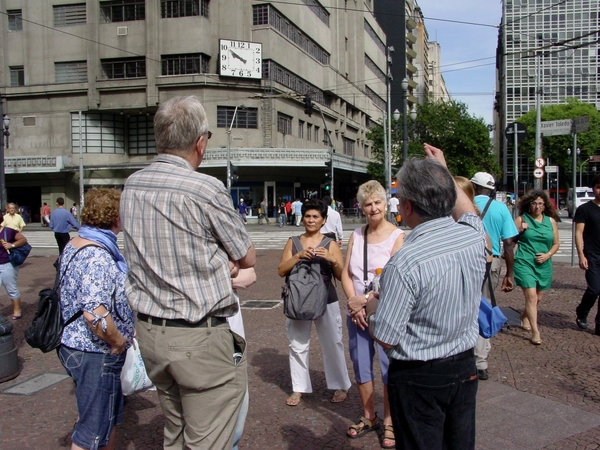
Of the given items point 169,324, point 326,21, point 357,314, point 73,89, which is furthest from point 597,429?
point 326,21

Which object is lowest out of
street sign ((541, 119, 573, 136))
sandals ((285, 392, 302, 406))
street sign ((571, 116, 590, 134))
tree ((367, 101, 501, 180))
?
sandals ((285, 392, 302, 406))

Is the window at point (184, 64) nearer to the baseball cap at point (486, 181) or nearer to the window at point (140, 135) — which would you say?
the window at point (140, 135)

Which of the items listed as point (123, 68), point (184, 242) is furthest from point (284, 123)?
point (184, 242)

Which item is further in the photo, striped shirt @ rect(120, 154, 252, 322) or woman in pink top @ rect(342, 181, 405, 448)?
woman in pink top @ rect(342, 181, 405, 448)

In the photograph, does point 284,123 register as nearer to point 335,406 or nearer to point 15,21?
point 15,21

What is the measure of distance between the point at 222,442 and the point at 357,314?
5.16 feet

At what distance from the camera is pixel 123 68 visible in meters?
42.8

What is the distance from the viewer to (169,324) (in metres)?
2.38

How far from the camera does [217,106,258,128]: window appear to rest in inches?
1652

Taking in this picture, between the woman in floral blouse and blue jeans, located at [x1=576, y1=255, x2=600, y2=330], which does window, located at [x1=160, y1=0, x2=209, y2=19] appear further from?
the woman in floral blouse

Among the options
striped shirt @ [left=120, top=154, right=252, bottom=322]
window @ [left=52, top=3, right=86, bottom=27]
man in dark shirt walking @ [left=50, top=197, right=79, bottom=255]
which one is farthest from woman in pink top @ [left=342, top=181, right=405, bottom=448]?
window @ [left=52, top=3, right=86, bottom=27]

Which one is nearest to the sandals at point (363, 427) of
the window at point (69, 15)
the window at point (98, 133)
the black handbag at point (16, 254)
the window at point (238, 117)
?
the black handbag at point (16, 254)

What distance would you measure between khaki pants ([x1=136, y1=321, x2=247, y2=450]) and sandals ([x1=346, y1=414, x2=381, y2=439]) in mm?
1914

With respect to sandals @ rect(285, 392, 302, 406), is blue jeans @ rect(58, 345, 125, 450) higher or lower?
higher
